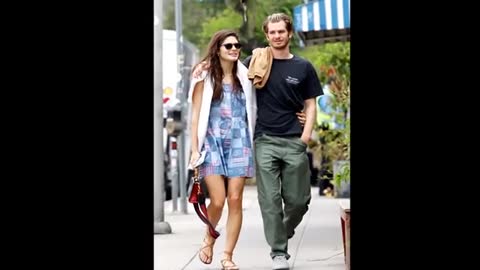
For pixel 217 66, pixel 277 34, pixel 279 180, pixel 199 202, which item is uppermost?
pixel 277 34

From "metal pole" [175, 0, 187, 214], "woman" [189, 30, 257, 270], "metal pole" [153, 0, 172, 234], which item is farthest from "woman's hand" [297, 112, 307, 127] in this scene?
"metal pole" [175, 0, 187, 214]

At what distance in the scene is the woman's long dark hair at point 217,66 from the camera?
838cm

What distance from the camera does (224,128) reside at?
843 centimetres

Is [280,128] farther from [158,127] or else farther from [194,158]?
[158,127]

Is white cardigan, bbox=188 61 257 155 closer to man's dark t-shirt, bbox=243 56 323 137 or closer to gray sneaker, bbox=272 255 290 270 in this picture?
man's dark t-shirt, bbox=243 56 323 137

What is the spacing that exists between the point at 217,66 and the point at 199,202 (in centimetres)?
97

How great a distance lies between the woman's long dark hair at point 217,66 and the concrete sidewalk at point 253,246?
4.66ft

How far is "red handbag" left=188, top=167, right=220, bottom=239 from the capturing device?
830 cm

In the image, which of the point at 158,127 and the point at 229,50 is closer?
the point at 229,50

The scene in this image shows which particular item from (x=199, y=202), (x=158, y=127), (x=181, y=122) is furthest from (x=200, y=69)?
(x=181, y=122)

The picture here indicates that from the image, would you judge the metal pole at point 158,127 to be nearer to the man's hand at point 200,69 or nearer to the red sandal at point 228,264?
the man's hand at point 200,69

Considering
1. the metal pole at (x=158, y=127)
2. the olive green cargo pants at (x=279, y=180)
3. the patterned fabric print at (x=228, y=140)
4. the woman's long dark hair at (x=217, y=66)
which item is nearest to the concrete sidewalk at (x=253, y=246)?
the metal pole at (x=158, y=127)
